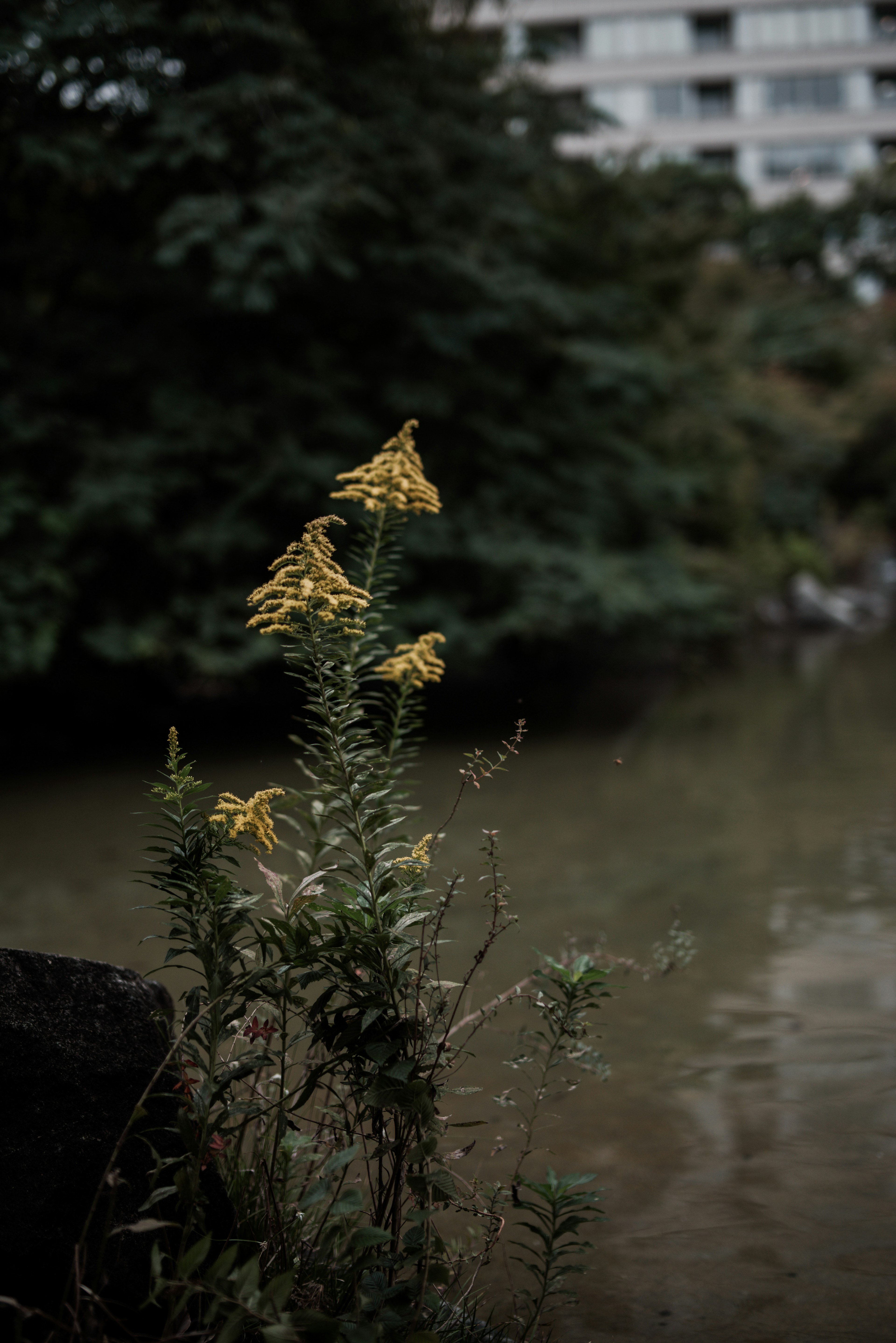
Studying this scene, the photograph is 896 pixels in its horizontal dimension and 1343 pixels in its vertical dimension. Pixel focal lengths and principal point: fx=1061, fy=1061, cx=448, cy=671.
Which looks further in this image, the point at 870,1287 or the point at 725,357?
the point at 725,357

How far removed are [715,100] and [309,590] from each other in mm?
46291

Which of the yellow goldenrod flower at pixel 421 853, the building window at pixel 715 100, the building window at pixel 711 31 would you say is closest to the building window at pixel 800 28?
the building window at pixel 711 31

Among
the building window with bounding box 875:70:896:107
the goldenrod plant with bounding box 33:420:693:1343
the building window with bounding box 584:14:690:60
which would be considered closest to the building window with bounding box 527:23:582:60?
the goldenrod plant with bounding box 33:420:693:1343

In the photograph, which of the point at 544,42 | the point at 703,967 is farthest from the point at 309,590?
the point at 544,42

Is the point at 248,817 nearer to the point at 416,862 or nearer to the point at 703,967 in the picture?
the point at 416,862

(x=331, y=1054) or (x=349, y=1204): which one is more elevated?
(x=331, y=1054)

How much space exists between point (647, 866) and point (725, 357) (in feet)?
38.6

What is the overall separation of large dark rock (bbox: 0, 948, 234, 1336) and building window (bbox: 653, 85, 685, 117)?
149 feet

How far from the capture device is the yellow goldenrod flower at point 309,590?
1839 millimetres

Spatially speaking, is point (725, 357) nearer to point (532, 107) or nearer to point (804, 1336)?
point (532, 107)

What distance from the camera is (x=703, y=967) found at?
165 inches

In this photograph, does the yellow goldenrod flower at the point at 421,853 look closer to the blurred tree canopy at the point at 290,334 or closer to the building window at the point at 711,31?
the blurred tree canopy at the point at 290,334

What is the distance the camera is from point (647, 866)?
561 centimetres

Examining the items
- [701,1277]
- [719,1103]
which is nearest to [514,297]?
[719,1103]
